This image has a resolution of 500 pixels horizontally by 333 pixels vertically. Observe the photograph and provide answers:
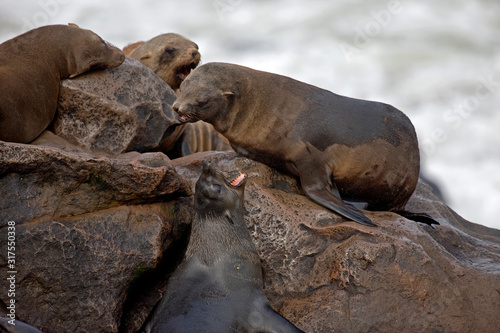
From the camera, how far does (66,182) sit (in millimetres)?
4098

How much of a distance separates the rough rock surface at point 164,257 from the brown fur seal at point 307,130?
1.37 ft

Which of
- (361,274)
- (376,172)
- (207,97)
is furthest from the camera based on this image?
(376,172)

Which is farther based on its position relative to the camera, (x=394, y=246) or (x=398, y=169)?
(x=398, y=169)

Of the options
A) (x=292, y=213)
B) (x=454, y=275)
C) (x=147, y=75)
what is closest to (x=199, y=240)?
(x=292, y=213)

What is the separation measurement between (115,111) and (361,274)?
2.72m

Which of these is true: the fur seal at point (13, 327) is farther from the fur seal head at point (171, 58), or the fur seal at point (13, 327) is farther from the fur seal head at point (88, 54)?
the fur seal head at point (171, 58)

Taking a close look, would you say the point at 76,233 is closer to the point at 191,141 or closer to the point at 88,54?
the point at 88,54

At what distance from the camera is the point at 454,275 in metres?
4.39

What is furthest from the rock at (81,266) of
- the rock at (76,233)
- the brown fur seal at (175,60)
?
the brown fur seal at (175,60)

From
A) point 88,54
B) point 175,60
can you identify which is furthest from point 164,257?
point 175,60

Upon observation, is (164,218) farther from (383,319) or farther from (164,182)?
(383,319)

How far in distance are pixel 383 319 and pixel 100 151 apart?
2.86 m

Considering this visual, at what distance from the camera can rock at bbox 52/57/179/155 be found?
18.3 feet

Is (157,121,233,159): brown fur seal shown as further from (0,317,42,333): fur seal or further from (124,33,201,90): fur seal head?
(0,317,42,333): fur seal
